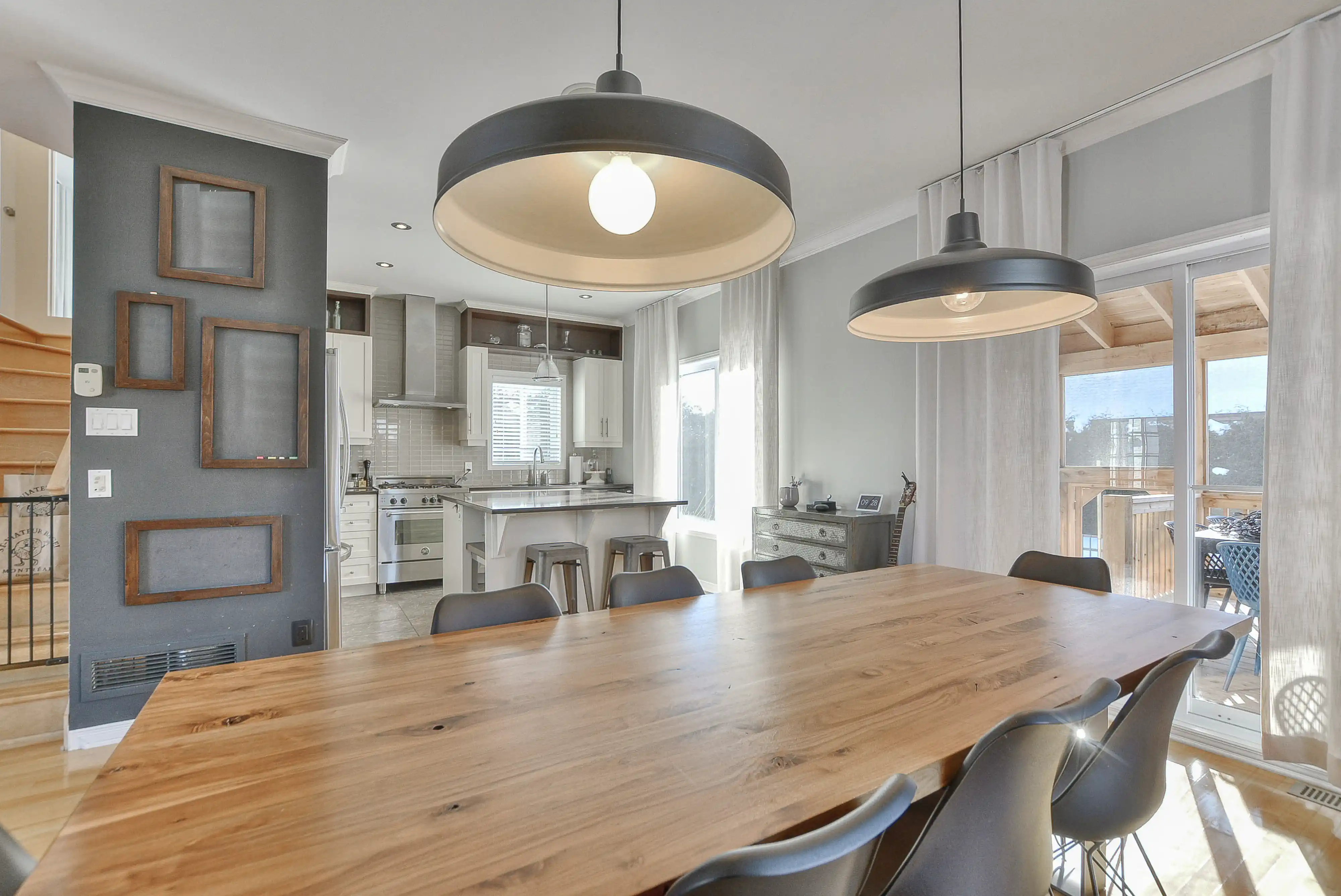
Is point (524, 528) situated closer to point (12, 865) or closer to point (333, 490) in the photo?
point (333, 490)

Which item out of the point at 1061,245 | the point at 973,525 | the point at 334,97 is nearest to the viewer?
the point at 334,97

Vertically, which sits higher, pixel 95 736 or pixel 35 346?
pixel 35 346

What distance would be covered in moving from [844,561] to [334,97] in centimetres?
348

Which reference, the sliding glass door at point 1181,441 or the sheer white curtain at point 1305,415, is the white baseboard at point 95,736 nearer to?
the sliding glass door at point 1181,441

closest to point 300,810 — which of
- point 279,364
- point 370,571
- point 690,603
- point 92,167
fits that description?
point 690,603

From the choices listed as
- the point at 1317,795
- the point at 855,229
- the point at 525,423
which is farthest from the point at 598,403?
the point at 1317,795

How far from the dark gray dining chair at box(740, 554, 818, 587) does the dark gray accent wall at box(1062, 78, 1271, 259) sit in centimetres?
210

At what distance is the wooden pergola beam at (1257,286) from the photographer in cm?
246

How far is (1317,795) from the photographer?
7.07 feet

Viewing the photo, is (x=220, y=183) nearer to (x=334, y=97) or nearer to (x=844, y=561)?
(x=334, y=97)

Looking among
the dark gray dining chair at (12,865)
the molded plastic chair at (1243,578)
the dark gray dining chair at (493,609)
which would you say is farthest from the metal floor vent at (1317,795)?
the dark gray dining chair at (12,865)

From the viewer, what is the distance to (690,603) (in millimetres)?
1976

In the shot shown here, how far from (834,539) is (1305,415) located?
208cm

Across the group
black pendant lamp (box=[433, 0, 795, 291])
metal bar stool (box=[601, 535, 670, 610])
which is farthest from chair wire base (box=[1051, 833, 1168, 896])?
metal bar stool (box=[601, 535, 670, 610])
